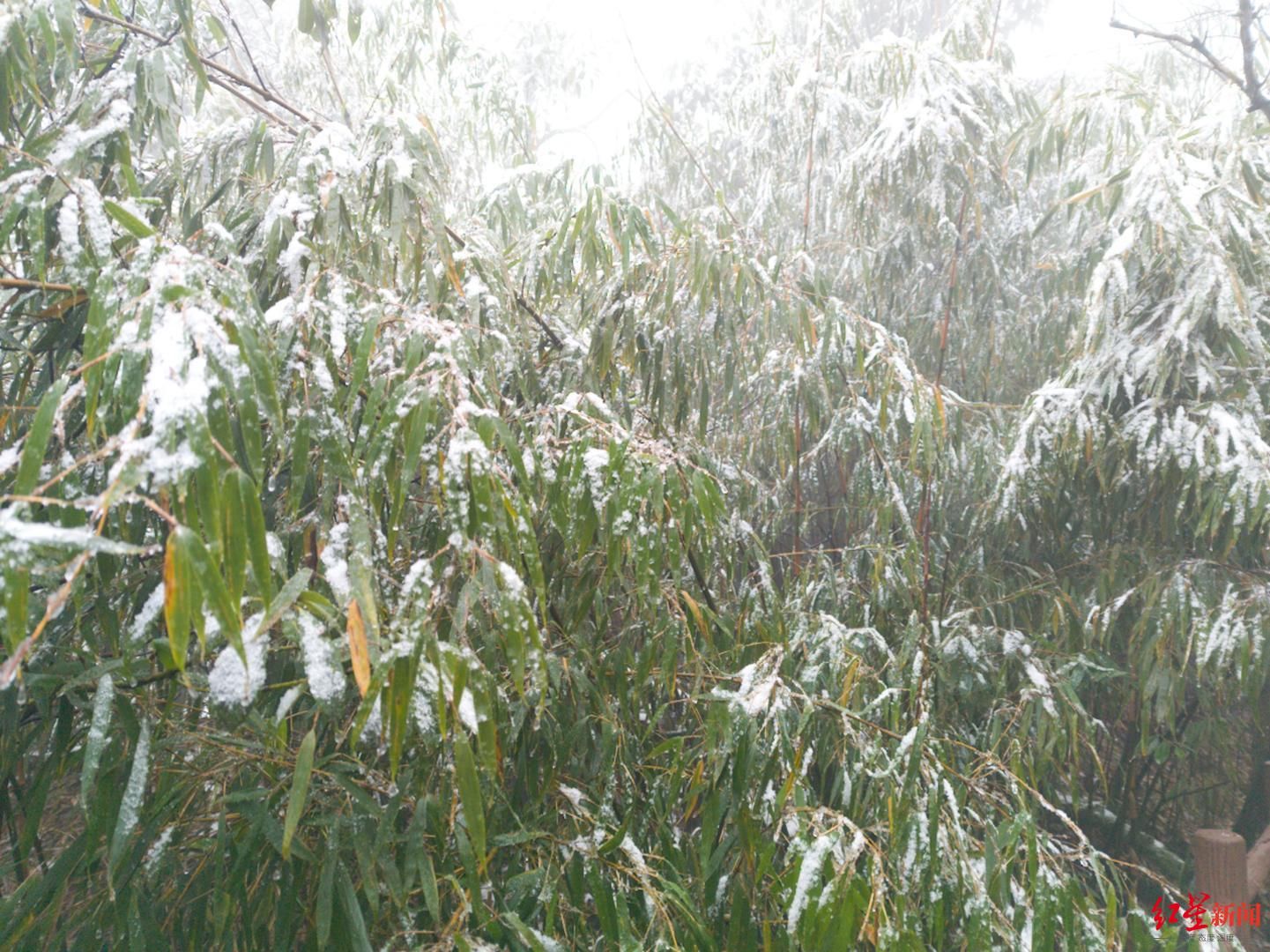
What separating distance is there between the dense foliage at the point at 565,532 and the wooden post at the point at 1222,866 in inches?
9.0

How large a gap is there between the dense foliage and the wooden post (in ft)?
0.75

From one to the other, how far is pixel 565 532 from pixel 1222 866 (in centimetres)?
177

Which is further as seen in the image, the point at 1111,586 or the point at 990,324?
the point at 990,324

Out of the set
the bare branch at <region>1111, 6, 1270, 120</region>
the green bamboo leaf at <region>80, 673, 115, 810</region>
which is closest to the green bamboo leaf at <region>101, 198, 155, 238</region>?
the green bamboo leaf at <region>80, 673, 115, 810</region>

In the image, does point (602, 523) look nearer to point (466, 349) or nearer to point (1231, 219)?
point (466, 349)

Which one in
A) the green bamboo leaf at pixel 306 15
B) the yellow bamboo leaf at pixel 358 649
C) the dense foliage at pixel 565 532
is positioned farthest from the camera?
the green bamboo leaf at pixel 306 15

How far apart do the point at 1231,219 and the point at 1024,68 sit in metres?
2.89

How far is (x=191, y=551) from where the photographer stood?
55cm

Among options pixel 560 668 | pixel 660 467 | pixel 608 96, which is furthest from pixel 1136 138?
pixel 608 96

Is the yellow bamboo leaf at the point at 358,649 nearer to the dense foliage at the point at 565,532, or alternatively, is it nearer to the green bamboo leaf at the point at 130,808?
the dense foliage at the point at 565,532

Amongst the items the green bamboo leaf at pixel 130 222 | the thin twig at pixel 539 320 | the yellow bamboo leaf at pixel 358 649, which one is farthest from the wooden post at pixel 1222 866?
the green bamboo leaf at pixel 130 222

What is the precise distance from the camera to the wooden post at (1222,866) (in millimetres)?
1930

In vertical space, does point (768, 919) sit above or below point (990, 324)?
below

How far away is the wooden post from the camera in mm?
1930
